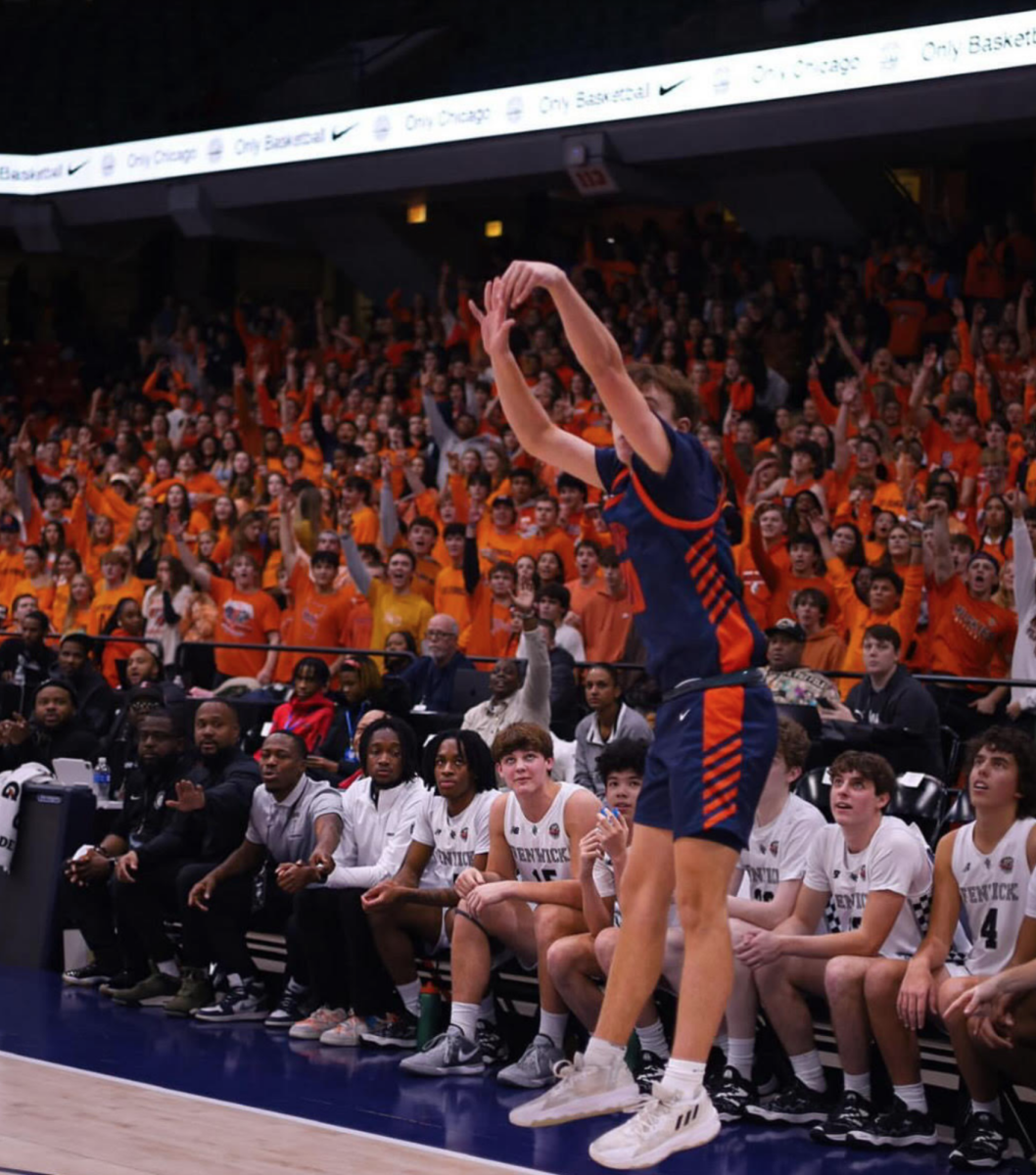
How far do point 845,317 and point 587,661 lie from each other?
5.87m

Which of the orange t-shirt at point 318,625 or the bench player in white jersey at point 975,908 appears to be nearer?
the bench player in white jersey at point 975,908

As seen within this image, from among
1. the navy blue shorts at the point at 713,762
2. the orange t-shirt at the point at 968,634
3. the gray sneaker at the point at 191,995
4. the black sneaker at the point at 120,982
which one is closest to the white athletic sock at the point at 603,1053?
the navy blue shorts at the point at 713,762

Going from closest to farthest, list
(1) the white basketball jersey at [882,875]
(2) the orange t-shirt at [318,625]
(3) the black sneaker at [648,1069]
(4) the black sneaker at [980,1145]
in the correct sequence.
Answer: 1. (4) the black sneaker at [980,1145]
2. (1) the white basketball jersey at [882,875]
3. (3) the black sneaker at [648,1069]
4. (2) the orange t-shirt at [318,625]

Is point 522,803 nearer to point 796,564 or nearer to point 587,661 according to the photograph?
point 587,661

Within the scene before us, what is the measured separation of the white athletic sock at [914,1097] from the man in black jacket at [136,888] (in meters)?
3.62

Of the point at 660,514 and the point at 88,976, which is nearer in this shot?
the point at 660,514

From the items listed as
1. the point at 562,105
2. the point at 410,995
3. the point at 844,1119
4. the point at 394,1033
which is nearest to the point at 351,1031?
the point at 394,1033

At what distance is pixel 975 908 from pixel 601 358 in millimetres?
2869

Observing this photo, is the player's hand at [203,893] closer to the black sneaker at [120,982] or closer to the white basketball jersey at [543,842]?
the black sneaker at [120,982]

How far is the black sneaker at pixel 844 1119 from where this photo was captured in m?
5.79

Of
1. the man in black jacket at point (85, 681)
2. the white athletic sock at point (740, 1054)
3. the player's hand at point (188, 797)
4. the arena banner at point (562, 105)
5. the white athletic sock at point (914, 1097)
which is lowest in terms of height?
the white athletic sock at point (914, 1097)

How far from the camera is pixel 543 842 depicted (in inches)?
270

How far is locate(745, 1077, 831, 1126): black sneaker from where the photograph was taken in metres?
5.99

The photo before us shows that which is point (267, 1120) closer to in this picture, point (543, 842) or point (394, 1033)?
point (394, 1033)
